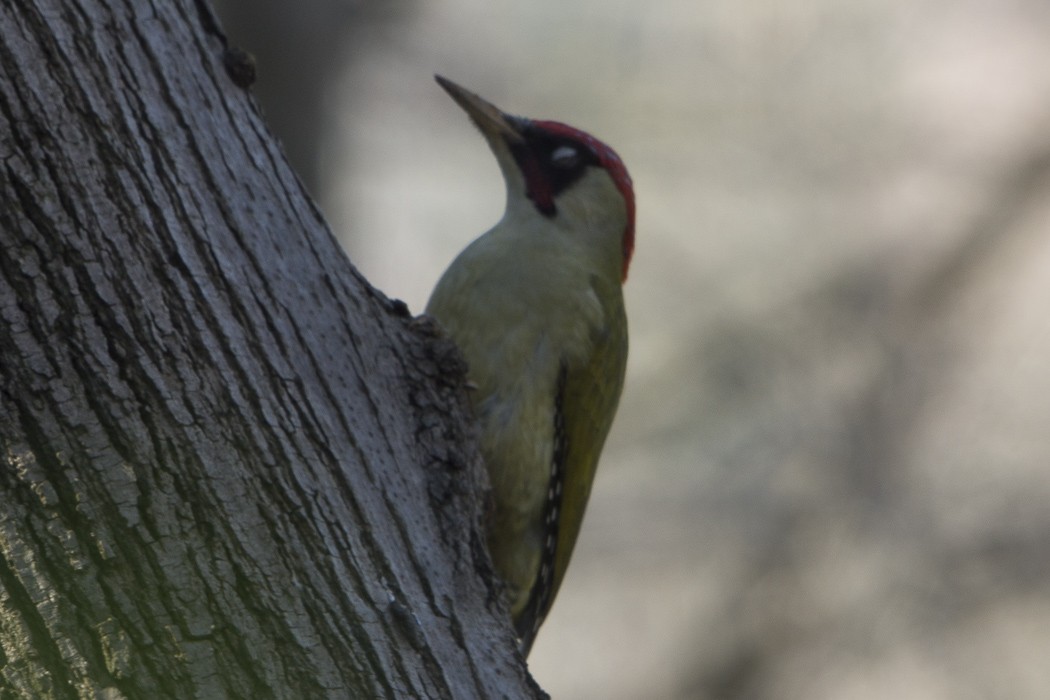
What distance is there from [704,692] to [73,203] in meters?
5.93

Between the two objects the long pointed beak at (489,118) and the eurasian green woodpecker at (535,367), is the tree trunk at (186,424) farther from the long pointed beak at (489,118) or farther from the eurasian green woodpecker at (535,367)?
the long pointed beak at (489,118)

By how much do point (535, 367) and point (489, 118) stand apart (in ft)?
3.42

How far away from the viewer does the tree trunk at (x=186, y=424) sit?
195 centimetres

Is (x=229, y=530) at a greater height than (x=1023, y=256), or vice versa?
(x=1023, y=256)

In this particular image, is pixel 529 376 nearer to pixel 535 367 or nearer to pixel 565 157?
pixel 535 367

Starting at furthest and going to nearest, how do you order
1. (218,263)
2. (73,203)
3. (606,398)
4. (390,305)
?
1. (606,398)
2. (390,305)
3. (218,263)
4. (73,203)

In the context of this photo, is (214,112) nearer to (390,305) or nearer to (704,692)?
(390,305)

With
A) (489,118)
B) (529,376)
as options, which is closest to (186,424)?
(529,376)

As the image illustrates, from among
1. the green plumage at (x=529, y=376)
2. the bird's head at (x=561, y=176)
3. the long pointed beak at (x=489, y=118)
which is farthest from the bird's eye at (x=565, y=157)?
the green plumage at (x=529, y=376)

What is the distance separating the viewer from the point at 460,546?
2.44 meters

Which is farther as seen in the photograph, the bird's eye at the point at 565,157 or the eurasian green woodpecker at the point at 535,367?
the bird's eye at the point at 565,157

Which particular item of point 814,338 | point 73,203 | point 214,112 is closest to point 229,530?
point 73,203

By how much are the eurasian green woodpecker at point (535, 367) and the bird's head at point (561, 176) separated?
0.01 metres

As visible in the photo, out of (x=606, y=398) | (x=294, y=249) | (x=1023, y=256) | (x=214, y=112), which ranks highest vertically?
(x=1023, y=256)
